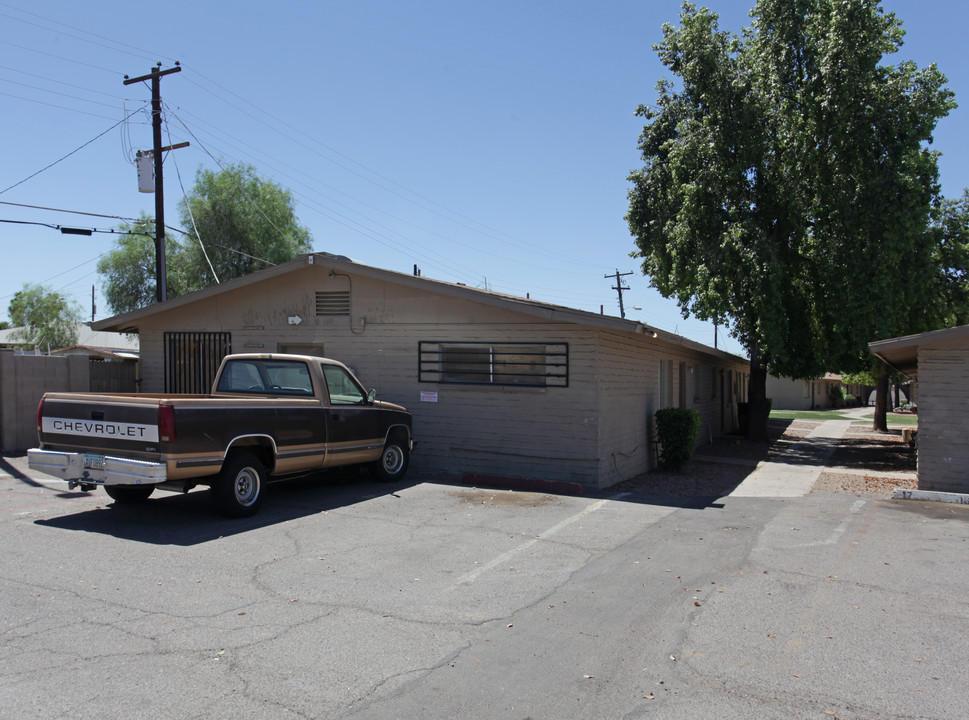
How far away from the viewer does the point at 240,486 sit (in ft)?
27.6

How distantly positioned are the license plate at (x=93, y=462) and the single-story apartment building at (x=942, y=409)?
1087 cm

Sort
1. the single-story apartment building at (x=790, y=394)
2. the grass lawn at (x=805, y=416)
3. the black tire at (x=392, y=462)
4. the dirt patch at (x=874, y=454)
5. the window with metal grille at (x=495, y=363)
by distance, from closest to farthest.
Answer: the black tire at (x=392, y=462), the window with metal grille at (x=495, y=363), the dirt patch at (x=874, y=454), the grass lawn at (x=805, y=416), the single-story apartment building at (x=790, y=394)

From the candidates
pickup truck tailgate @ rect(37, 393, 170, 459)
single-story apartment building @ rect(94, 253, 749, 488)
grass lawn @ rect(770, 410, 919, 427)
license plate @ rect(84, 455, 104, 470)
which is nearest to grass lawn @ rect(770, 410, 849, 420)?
grass lawn @ rect(770, 410, 919, 427)

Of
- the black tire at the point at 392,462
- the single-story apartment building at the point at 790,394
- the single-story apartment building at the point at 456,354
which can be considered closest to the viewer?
the black tire at the point at 392,462

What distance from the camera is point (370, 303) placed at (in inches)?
522

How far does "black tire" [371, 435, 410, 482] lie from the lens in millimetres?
11070

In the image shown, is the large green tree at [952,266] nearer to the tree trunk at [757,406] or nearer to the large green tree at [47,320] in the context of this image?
the tree trunk at [757,406]

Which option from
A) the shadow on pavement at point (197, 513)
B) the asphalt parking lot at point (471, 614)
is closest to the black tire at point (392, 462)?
the shadow on pavement at point (197, 513)

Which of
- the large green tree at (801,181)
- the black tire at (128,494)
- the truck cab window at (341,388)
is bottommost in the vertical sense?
the black tire at (128,494)

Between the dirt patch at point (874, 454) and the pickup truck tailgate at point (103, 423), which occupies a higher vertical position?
the pickup truck tailgate at point (103, 423)

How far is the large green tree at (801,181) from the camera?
1631cm

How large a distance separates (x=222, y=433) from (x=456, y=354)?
5329 millimetres

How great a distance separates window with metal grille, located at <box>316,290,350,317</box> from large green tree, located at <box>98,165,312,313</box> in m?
18.3

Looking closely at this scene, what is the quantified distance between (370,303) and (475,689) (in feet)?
32.2
